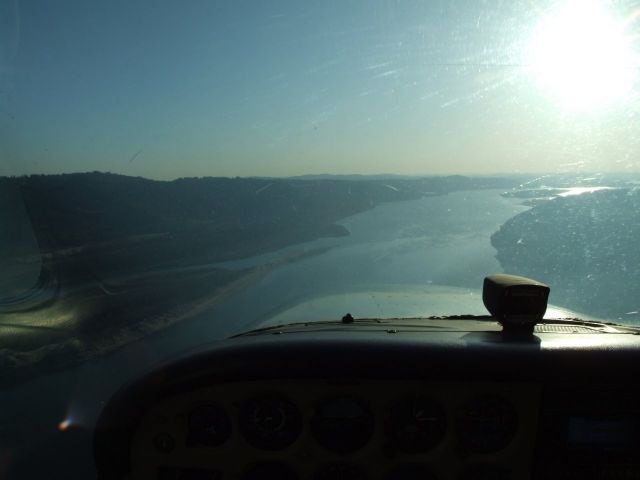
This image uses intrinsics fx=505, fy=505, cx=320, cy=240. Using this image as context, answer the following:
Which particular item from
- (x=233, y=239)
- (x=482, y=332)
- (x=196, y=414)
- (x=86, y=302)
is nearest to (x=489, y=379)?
(x=482, y=332)

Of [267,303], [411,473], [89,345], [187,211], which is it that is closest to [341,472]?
[411,473]

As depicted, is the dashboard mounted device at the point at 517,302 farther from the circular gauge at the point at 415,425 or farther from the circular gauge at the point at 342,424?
the circular gauge at the point at 342,424

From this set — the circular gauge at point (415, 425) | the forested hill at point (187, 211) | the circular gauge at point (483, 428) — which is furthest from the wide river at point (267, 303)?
the forested hill at point (187, 211)

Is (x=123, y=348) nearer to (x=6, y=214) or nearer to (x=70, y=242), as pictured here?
(x=6, y=214)

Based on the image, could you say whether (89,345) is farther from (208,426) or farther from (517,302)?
(517,302)

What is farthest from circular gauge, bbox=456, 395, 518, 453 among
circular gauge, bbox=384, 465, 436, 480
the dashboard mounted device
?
the dashboard mounted device

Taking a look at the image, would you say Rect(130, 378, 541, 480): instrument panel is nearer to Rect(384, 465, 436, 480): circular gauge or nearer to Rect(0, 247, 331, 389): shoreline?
Rect(384, 465, 436, 480): circular gauge

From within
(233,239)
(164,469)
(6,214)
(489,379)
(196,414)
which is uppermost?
(233,239)
